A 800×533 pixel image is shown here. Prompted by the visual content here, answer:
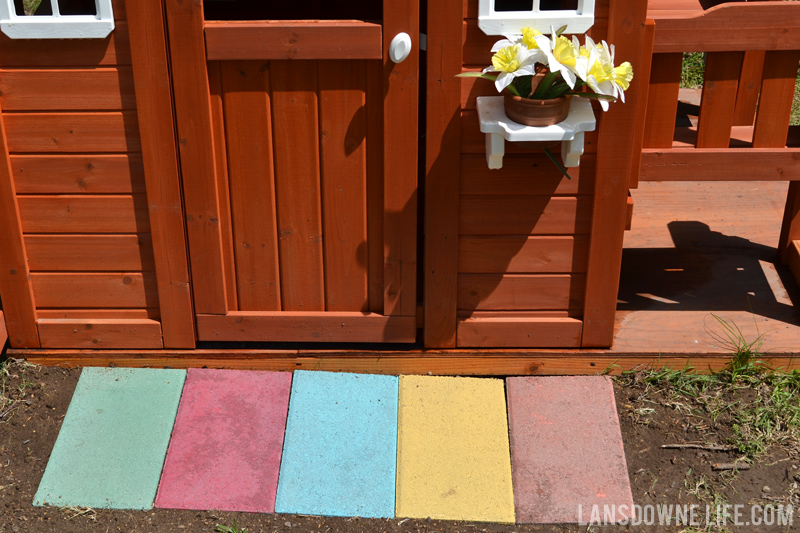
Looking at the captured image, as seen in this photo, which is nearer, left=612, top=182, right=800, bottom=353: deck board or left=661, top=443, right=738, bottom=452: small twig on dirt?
left=661, top=443, right=738, bottom=452: small twig on dirt

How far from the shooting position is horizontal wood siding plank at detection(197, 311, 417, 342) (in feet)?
11.8

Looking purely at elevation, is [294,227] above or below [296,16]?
below

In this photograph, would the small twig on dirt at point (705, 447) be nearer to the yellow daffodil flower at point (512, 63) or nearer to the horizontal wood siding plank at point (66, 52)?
the yellow daffodil flower at point (512, 63)

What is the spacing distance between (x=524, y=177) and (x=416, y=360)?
941 mm

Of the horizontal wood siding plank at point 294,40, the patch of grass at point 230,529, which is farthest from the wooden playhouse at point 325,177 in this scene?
the patch of grass at point 230,529

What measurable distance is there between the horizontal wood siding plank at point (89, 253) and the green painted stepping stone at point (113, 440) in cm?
47

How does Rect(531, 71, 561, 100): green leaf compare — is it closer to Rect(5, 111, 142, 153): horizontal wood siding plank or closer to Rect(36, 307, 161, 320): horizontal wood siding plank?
Rect(5, 111, 142, 153): horizontal wood siding plank

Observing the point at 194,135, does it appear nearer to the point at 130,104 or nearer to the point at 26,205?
the point at 130,104

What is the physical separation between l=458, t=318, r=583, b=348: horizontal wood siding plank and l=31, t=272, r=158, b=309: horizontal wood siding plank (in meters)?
1.37

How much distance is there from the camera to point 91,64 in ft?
10.4

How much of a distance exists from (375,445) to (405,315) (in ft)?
1.85

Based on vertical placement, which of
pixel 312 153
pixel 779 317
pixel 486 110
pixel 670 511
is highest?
pixel 486 110

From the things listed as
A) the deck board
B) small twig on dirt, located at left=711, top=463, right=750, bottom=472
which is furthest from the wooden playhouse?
small twig on dirt, located at left=711, top=463, right=750, bottom=472

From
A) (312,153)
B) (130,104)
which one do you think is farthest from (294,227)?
(130,104)
